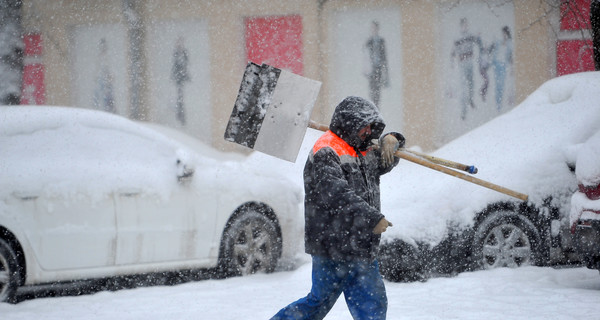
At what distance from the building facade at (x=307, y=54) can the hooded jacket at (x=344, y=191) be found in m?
12.0

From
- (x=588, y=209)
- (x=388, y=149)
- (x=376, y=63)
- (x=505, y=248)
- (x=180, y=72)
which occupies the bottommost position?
(x=505, y=248)

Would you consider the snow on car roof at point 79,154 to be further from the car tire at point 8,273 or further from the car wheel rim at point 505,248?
the car wheel rim at point 505,248

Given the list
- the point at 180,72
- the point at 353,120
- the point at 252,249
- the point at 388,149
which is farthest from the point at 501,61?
the point at 353,120

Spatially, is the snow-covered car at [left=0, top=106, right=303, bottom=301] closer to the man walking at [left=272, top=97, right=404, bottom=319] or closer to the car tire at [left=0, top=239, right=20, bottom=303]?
the car tire at [left=0, top=239, right=20, bottom=303]

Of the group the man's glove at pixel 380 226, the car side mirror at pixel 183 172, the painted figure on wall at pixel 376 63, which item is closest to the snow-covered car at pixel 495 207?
the car side mirror at pixel 183 172

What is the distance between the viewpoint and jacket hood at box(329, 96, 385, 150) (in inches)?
180

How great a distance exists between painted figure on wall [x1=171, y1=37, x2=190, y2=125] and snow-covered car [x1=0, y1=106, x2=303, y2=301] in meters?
8.46

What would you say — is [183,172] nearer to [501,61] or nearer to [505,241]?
[505,241]

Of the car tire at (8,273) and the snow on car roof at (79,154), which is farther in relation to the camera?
the snow on car roof at (79,154)

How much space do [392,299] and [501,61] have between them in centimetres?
1146

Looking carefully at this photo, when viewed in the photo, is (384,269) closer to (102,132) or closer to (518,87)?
(102,132)

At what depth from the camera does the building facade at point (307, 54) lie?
55.3 feet

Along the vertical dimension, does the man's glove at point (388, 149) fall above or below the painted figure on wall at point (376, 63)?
below

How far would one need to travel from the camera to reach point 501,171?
307 inches
